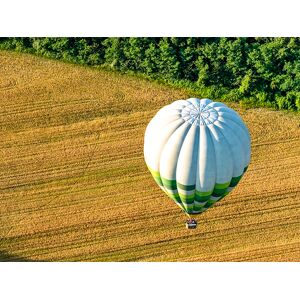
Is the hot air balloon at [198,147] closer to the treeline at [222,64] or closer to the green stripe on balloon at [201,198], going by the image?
the green stripe on balloon at [201,198]

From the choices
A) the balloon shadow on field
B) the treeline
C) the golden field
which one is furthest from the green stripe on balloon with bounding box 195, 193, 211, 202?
the balloon shadow on field

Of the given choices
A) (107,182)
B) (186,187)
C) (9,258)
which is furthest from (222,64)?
(9,258)

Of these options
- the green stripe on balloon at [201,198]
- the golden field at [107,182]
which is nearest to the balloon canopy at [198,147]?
the green stripe on balloon at [201,198]

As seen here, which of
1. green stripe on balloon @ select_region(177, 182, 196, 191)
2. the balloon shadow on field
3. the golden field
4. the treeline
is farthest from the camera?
the treeline

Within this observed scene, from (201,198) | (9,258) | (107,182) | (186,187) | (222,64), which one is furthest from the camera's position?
(222,64)

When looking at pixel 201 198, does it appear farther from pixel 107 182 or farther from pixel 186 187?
pixel 107 182

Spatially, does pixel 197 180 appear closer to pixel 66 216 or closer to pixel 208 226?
pixel 208 226

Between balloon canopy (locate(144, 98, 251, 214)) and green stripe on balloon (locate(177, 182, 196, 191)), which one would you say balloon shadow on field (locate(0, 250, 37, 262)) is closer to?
balloon canopy (locate(144, 98, 251, 214))
